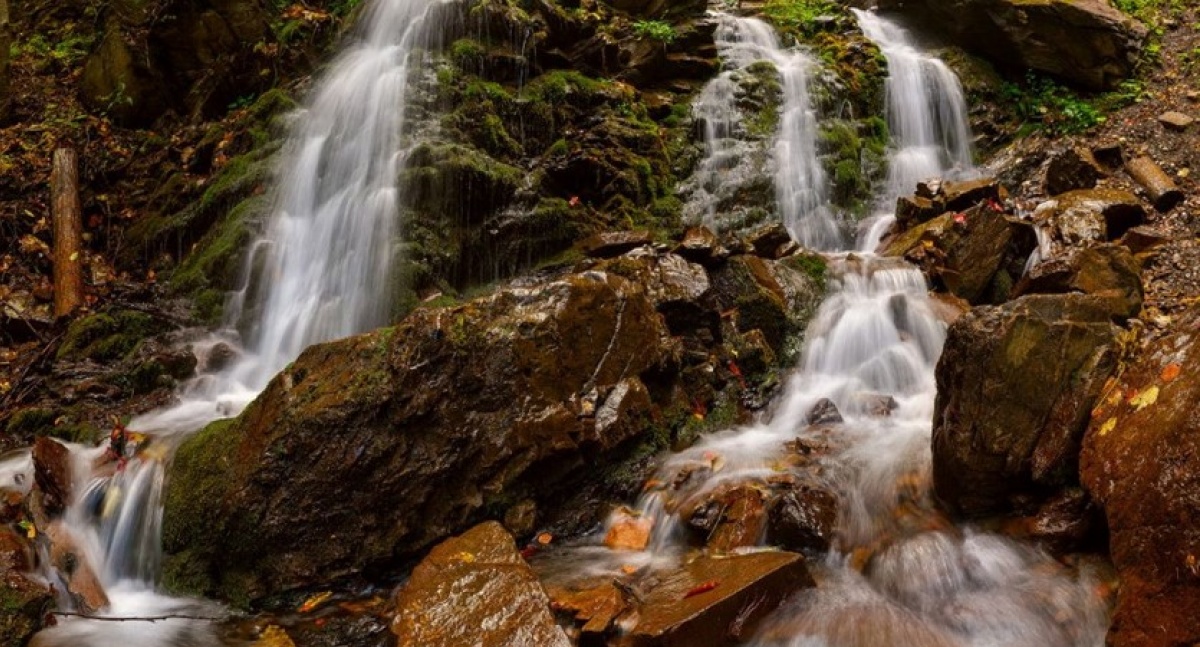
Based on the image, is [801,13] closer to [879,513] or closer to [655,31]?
[655,31]

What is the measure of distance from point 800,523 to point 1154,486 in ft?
6.24

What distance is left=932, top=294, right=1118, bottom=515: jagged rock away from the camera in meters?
3.96

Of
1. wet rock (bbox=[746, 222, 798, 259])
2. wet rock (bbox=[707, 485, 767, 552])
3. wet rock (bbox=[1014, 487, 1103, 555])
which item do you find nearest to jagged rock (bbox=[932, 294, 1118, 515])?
wet rock (bbox=[1014, 487, 1103, 555])

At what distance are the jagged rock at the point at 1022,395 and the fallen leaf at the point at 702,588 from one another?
72.4 inches

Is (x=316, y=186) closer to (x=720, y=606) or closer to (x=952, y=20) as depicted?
(x=720, y=606)

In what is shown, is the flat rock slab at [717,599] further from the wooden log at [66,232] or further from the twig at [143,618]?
the wooden log at [66,232]

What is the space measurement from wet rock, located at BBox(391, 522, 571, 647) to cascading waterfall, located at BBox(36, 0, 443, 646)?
1.47 m

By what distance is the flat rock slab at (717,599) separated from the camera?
3387 mm

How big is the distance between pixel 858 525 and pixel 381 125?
7.53 meters

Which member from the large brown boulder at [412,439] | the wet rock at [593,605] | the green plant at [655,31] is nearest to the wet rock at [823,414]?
the large brown boulder at [412,439]

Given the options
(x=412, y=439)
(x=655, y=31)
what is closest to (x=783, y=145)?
(x=655, y=31)

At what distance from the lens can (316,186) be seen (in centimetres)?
851

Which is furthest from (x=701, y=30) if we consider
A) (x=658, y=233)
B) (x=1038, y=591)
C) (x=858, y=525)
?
(x=1038, y=591)

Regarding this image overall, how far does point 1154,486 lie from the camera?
3.07m
